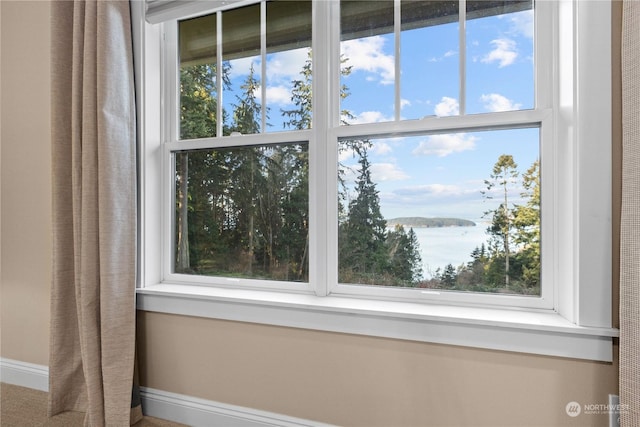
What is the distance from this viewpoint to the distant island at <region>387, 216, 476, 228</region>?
1398 millimetres

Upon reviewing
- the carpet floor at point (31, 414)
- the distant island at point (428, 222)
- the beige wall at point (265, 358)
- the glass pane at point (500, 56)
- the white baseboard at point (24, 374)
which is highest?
the glass pane at point (500, 56)

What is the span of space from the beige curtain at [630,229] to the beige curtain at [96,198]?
5.95 feet

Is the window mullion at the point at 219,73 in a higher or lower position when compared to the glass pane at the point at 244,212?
higher

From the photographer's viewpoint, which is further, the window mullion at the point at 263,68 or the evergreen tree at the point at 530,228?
the window mullion at the point at 263,68

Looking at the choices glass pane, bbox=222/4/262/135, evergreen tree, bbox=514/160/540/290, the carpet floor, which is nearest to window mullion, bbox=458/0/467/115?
evergreen tree, bbox=514/160/540/290

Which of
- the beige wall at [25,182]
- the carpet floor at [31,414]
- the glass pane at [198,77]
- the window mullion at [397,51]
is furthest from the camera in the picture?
the beige wall at [25,182]

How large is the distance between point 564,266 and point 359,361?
2.58 feet

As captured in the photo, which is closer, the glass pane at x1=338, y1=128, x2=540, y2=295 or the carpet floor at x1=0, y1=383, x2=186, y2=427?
the glass pane at x1=338, y1=128, x2=540, y2=295

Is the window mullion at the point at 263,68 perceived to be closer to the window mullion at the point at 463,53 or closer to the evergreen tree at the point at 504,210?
the window mullion at the point at 463,53

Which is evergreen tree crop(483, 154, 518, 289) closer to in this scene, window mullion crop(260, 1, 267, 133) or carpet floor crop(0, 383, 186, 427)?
window mullion crop(260, 1, 267, 133)

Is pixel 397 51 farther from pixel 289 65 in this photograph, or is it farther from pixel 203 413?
pixel 203 413

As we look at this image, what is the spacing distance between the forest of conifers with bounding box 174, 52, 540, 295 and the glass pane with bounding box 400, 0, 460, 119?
27 cm

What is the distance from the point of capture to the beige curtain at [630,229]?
98cm

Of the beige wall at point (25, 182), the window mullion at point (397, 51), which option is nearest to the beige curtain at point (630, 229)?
the window mullion at point (397, 51)
